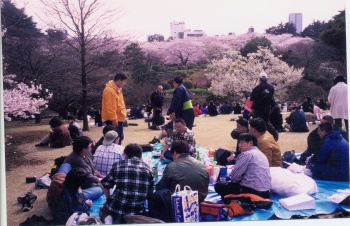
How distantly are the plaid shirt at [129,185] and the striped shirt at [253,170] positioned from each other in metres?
1.00

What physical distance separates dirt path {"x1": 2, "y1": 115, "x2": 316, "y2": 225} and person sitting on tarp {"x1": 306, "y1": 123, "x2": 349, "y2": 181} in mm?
2144

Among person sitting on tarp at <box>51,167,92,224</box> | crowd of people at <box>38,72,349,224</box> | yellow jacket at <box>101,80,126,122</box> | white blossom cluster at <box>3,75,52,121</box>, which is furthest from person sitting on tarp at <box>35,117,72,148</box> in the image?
person sitting on tarp at <box>51,167,92,224</box>

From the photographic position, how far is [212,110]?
45.5 feet

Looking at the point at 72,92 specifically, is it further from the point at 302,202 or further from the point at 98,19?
the point at 302,202

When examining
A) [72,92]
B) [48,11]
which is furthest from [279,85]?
[48,11]

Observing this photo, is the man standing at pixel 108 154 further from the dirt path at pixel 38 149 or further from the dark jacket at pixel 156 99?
the dark jacket at pixel 156 99

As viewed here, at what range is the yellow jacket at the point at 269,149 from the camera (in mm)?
4539

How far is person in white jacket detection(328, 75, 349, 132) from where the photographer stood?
6.11 m

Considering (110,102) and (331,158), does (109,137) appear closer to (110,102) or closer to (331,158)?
(110,102)

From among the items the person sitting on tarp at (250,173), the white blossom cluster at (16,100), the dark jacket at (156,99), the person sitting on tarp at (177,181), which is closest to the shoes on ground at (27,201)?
the person sitting on tarp at (177,181)

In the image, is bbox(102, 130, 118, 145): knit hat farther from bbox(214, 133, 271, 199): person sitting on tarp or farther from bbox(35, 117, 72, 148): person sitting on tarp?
bbox(35, 117, 72, 148): person sitting on tarp

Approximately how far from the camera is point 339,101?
20.2 feet

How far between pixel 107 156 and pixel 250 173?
179cm

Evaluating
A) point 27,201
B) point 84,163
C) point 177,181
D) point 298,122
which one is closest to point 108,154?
point 84,163
